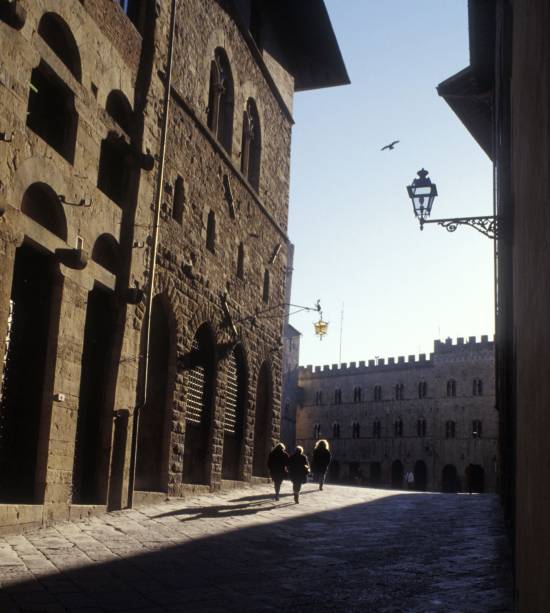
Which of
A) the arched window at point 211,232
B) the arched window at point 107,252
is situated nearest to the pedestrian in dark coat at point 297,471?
the arched window at point 211,232

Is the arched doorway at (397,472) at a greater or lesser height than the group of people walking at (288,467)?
lesser

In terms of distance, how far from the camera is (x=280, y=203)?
806 inches

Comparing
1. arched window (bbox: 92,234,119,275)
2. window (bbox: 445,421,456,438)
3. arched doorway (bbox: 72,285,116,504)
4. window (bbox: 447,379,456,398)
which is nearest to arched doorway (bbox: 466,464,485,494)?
arched doorway (bbox: 72,285,116,504)

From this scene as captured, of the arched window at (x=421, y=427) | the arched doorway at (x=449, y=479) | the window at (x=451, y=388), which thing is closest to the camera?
the arched doorway at (x=449, y=479)

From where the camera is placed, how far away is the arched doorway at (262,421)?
1870 centimetres

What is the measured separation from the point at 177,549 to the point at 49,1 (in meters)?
6.57

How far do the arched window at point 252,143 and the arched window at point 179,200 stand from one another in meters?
4.44

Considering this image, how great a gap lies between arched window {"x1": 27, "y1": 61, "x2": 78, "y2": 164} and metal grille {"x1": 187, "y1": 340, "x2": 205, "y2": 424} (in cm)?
519

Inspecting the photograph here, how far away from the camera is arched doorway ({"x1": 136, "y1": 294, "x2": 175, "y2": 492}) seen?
41.7 feet

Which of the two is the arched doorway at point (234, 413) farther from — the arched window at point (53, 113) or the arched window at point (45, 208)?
the arched window at point (53, 113)

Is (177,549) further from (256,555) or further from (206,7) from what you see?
(206,7)

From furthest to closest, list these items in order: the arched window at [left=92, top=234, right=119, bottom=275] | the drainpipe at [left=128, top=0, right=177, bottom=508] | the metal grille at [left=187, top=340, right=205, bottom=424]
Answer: the metal grille at [left=187, top=340, right=205, bottom=424], the drainpipe at [left=128, top=0, right=177, bottom=508], the arched window at [left=92, top=234, right=119, bottom=275]

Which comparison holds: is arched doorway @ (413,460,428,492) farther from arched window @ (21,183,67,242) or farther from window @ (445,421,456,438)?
arched window @ (21,183,67,242)

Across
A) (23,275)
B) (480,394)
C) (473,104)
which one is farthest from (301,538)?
(480,394)
